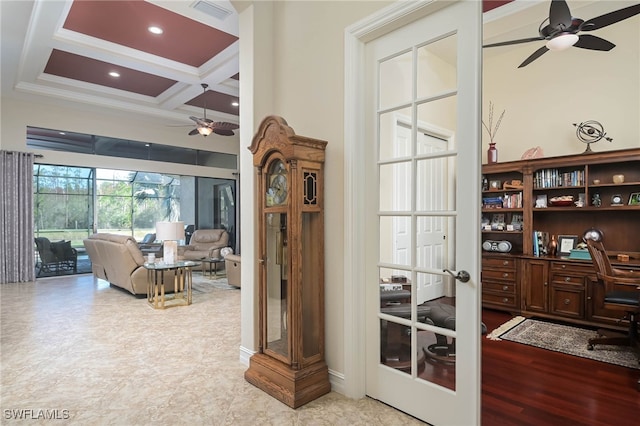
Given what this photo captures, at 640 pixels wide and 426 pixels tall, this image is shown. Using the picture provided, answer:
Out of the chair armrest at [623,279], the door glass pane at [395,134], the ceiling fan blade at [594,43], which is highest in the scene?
the ceiling fan blade at [594,43]

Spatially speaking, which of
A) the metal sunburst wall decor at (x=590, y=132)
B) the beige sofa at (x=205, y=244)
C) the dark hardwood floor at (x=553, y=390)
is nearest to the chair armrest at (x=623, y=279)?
the dark hardwood floor at (x=553, y=390)

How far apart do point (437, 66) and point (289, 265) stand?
1598 mm

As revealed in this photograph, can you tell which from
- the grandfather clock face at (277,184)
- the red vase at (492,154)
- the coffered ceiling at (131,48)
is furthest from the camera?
the red vase at (492,154)

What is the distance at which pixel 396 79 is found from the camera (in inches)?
93.0

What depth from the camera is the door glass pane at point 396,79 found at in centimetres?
221

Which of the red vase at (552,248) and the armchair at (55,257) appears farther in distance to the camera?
the armchair at (55,257)

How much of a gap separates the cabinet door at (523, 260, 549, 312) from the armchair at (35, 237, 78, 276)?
8.25 meters

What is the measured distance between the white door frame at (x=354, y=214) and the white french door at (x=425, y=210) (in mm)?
47

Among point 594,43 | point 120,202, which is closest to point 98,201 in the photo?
point 120,202

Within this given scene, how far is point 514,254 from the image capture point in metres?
4.53

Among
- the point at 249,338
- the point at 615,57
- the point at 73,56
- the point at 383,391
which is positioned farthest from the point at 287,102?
the point at 73,56

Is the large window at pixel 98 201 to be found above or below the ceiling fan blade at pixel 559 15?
below

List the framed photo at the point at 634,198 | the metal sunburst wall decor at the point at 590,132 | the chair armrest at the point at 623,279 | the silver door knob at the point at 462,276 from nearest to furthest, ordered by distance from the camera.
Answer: the silver door knob at the point at 462,276 < the chair armrest at the point at 623,279 < the framed photo at the point at 634,198 < the metal sunburst wall decor at the point at 590,132

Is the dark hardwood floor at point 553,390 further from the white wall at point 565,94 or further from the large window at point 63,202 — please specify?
the large window at point 63,202
